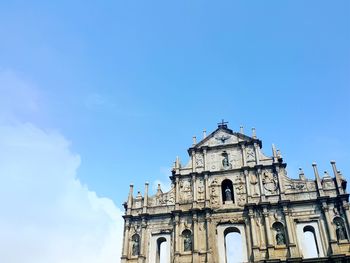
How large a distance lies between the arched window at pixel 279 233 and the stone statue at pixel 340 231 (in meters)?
2.82

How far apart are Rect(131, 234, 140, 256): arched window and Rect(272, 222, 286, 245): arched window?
315 inches

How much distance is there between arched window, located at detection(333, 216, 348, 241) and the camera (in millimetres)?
19728

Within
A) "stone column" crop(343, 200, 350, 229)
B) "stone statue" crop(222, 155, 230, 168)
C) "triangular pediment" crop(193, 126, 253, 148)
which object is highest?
"triangular pediment" crop(193, 126, 253, 148)

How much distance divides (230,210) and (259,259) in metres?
3.36

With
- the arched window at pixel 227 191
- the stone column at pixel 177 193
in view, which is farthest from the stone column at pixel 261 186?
the stone column at pixel 177 193

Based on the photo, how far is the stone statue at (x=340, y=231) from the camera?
19734mm

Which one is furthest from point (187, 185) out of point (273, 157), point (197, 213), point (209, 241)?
point (273, 157)

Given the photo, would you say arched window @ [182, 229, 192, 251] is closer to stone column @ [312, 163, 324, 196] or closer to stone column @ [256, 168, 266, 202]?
stone column @ [256, 168, 266, 202]

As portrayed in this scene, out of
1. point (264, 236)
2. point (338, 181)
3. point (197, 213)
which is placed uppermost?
point (338, 181)

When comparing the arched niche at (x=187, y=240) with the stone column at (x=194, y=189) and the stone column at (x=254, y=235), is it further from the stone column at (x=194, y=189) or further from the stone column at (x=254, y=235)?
the stone column at (x=254, y=235)

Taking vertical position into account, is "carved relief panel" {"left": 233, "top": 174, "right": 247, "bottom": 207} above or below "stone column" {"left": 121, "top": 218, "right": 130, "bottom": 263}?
above

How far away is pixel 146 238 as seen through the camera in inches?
867

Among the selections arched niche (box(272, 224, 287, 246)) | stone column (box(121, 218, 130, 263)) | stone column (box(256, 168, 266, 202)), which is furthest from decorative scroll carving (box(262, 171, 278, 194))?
stone column (box(121, 218, 130, 263))

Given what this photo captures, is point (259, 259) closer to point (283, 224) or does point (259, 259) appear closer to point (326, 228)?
point (283, 224)
